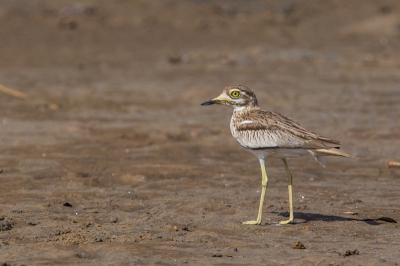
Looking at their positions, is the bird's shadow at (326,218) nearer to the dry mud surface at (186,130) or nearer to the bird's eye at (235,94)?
the dry mud surface at (186,130)

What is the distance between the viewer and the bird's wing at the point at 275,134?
613 cm

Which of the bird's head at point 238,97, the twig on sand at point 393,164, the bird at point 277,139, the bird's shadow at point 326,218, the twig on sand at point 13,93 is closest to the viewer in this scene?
the bird at point 277,139

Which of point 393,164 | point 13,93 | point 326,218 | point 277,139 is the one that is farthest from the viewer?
point 13,93

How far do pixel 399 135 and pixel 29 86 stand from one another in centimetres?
681

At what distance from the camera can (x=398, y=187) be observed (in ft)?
25.5

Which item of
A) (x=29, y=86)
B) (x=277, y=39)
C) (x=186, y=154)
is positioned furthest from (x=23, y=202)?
(x=277, y=39)

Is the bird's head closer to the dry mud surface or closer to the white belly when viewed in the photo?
the white belly

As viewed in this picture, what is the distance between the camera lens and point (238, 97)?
6742 millimetres

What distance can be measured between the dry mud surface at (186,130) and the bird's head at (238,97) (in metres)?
0.92

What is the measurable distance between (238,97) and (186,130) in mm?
3727

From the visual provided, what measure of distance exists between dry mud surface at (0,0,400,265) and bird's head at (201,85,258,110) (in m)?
0.92

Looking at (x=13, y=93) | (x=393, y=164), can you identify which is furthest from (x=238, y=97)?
(x=13, y=93)

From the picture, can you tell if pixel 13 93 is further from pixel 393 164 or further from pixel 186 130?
pixel 393 164

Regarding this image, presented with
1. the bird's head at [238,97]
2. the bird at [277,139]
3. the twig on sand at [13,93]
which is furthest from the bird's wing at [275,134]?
the twig on sand at [13,93]
